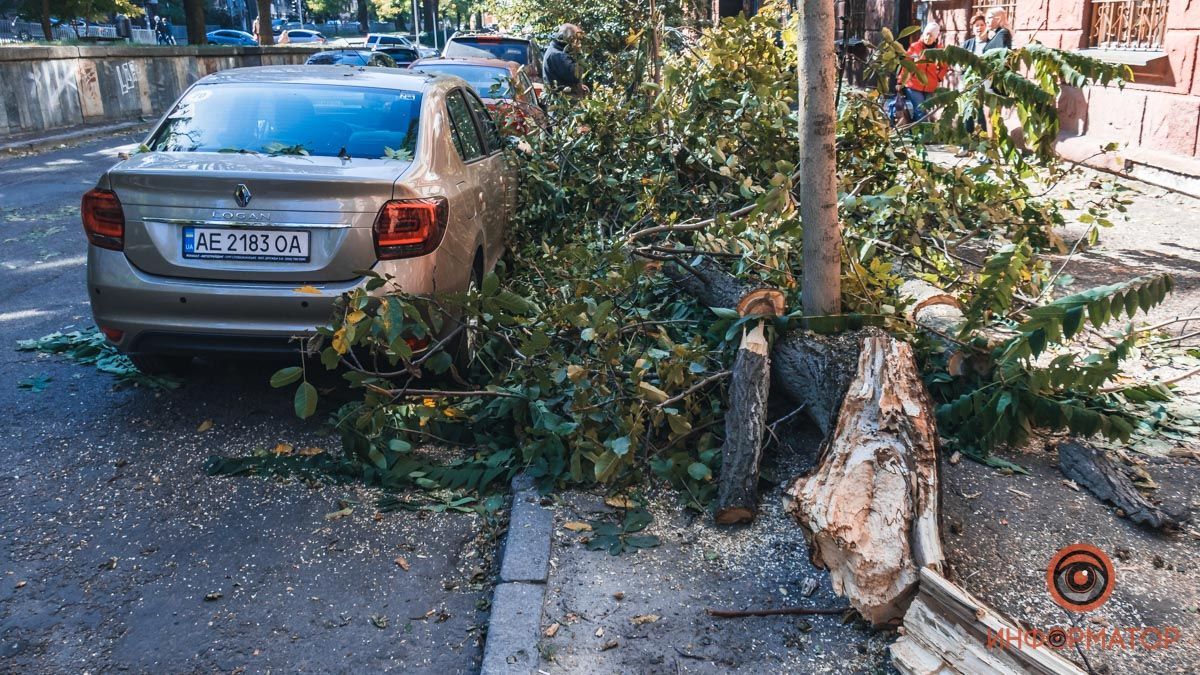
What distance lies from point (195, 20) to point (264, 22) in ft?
8.72

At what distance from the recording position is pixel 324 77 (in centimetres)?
586

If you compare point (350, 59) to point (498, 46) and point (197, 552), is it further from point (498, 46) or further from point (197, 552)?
point (197, 552)

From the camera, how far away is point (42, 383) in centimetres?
546

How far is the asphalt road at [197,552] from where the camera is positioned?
3238mm

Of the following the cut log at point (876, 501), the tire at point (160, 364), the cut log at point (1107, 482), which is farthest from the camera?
the tire at point (160, 364)

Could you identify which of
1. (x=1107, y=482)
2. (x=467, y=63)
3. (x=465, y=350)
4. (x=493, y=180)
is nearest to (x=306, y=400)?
(x=465, y=350)

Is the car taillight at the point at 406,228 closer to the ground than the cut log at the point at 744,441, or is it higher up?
higher up

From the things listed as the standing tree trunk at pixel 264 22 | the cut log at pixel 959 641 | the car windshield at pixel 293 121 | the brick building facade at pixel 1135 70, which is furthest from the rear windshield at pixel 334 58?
the cut log at pixel 959 641

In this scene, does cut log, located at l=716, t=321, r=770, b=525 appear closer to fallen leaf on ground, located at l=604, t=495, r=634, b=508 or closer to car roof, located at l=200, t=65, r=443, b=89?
fallen leaf on ground, located at l=604, t=495, r=634, b=508

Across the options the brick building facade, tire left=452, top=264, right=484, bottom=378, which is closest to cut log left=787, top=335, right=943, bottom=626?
tire left=452, top=264, right=484, bottom=378

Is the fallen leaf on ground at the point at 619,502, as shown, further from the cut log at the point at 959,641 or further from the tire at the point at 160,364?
the tire at the point at 160,364

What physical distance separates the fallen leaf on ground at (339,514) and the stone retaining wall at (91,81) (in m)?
15.8

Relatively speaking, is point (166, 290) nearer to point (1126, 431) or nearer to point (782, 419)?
point (782, 419)

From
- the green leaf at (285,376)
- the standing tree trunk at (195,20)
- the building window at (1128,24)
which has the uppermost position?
the standing tree trunk at (195,20)
